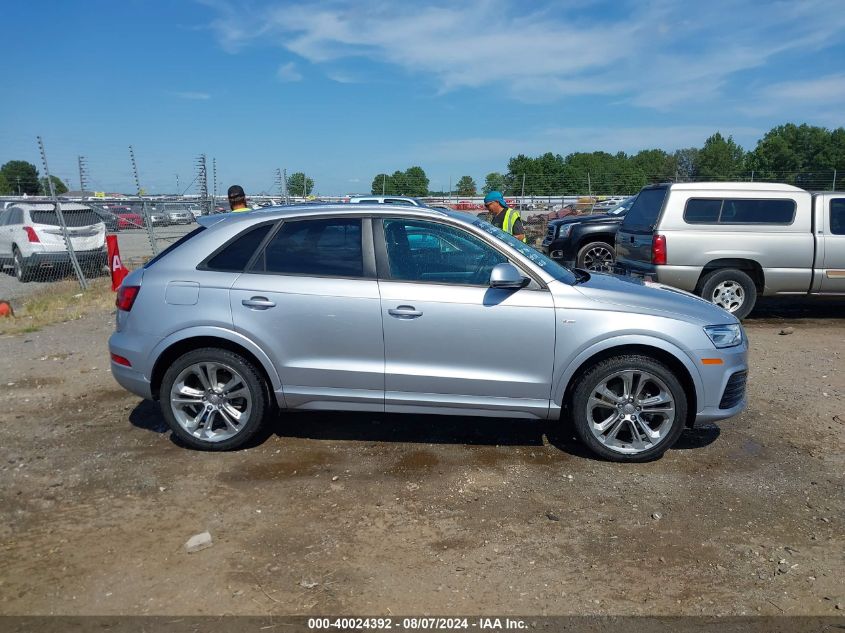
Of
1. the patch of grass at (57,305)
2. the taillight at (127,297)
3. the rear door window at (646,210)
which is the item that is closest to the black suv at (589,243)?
the rear door window at (646,210)

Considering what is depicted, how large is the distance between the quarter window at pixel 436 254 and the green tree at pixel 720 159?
33259 millimetres

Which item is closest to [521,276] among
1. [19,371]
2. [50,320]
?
[19,371]

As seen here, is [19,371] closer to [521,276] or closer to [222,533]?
[222,533]

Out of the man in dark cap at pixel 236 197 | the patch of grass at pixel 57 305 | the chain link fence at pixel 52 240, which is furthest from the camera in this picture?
the chain link fence at pixel 52 240

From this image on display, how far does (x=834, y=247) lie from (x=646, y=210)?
2.41m

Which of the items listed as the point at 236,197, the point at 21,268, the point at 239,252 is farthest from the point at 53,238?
the point at 239,252

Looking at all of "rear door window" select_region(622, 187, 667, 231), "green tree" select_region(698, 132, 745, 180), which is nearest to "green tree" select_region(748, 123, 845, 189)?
"green tree" select_region(698, 132, 745, 180)

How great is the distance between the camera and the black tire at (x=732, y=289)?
890 cm

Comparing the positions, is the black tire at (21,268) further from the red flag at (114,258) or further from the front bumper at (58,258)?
the red flag at (114,258)

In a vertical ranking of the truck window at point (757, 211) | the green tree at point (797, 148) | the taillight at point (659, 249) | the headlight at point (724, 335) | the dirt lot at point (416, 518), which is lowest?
the dirt lot at point (416, 518)

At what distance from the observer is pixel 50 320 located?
31.1 ft

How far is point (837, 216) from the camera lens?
892 centimetres

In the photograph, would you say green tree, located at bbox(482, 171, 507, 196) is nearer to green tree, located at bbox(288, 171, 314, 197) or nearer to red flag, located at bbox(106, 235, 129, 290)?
green tree, located at bbox(288, 171, 314, 197)

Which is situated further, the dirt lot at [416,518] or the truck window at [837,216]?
the truck window at [837,216]
